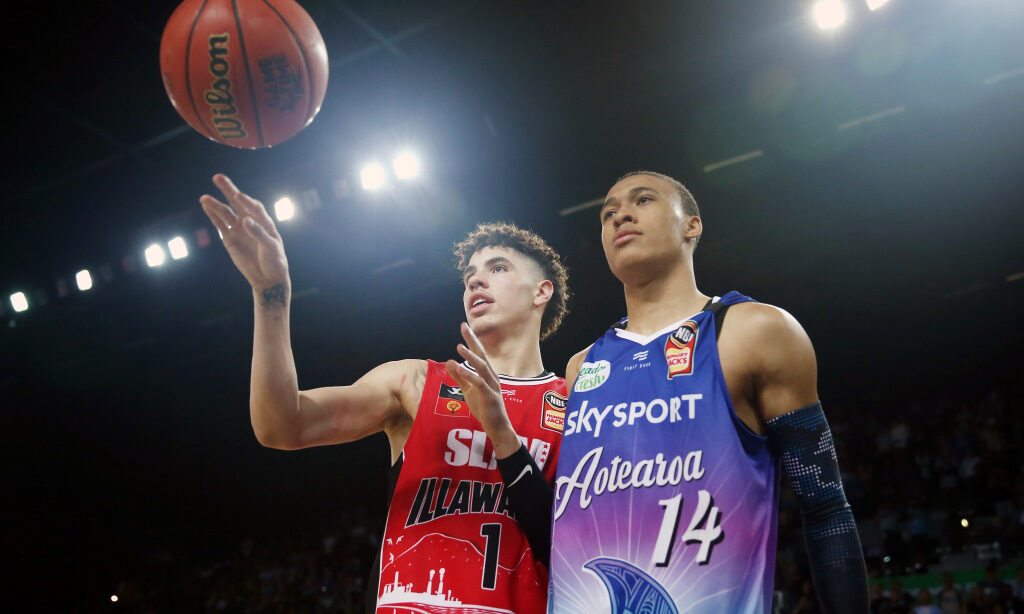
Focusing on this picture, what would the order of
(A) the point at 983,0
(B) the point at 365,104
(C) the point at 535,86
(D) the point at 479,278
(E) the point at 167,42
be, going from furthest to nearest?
1. (B) the point at 365,104
2. (C) the point at 535,86
3. (A) the point at 983,0
4. (D) the point at 479,278
5. (E) the point at 167,42

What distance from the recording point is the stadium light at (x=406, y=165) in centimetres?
773

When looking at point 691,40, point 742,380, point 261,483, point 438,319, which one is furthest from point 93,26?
point 261,483

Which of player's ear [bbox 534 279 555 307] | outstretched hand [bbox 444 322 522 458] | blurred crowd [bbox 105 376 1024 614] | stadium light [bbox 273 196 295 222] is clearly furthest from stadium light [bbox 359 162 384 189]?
outstretched hand [bbox 444 322 522 458]

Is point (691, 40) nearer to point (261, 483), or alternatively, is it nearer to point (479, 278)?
point (479, 278)

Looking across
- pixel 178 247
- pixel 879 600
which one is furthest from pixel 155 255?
pixel 879 600

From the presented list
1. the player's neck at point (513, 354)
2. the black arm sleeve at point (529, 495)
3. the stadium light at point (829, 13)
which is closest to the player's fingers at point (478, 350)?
the black arm sleeve at point (529, 495)

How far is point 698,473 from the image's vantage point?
1898 mm

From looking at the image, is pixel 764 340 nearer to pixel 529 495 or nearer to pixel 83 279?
pixel 529 495

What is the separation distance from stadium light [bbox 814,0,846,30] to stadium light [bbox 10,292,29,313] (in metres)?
10.2

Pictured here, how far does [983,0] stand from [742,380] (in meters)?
5.81

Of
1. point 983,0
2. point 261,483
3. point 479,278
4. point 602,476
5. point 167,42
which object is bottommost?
point 602,476

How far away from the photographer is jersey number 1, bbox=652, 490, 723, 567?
182cm

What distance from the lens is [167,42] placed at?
107 inches

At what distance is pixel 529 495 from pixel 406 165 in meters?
5.98
